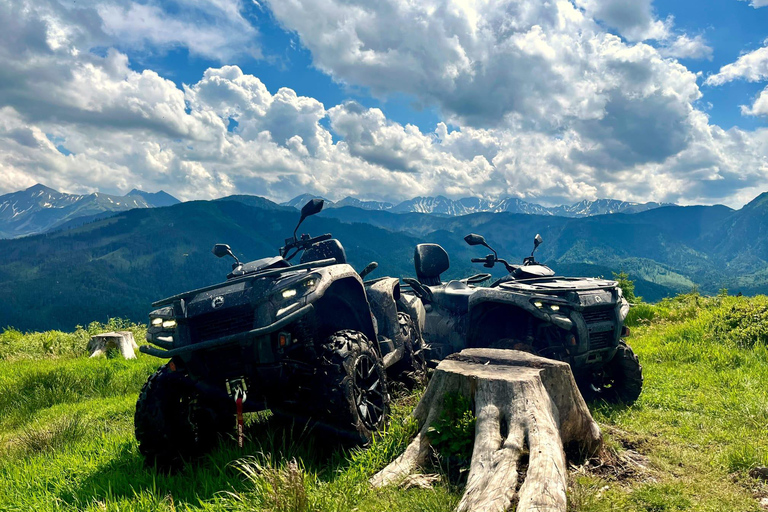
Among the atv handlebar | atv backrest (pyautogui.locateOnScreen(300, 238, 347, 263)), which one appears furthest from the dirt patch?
the atv handlebar

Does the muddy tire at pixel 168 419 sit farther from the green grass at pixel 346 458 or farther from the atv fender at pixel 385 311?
the atv fender at pixel 385 311

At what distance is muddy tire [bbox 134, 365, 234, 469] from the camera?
160 inches

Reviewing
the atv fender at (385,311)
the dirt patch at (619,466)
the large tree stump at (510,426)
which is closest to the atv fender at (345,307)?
the atv fender at (385,311)

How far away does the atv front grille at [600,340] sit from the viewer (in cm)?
533

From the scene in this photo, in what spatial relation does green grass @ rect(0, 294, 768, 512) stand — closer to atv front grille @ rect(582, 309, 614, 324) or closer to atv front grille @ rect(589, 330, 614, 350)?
atv front grille @ rect(589, 330, 614, 350)

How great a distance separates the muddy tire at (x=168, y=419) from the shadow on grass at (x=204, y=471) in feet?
0.42

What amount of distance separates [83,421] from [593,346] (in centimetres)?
642

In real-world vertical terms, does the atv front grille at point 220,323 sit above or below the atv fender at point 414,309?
above

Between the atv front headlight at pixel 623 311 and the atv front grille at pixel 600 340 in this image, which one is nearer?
the atv front grille at pixel 600 340

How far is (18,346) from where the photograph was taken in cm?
1299

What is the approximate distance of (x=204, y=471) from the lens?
3.84 meters

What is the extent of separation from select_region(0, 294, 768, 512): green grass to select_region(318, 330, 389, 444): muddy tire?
184 millimetres

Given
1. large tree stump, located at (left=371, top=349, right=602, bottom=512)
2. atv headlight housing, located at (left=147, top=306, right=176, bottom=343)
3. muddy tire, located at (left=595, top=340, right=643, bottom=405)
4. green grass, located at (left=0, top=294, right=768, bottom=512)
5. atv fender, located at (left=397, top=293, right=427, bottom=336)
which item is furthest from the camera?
atv fender, located at (left=397, top=293, right=427, bottom=336)

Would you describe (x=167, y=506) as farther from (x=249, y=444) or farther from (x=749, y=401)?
(x=749, y=401)
